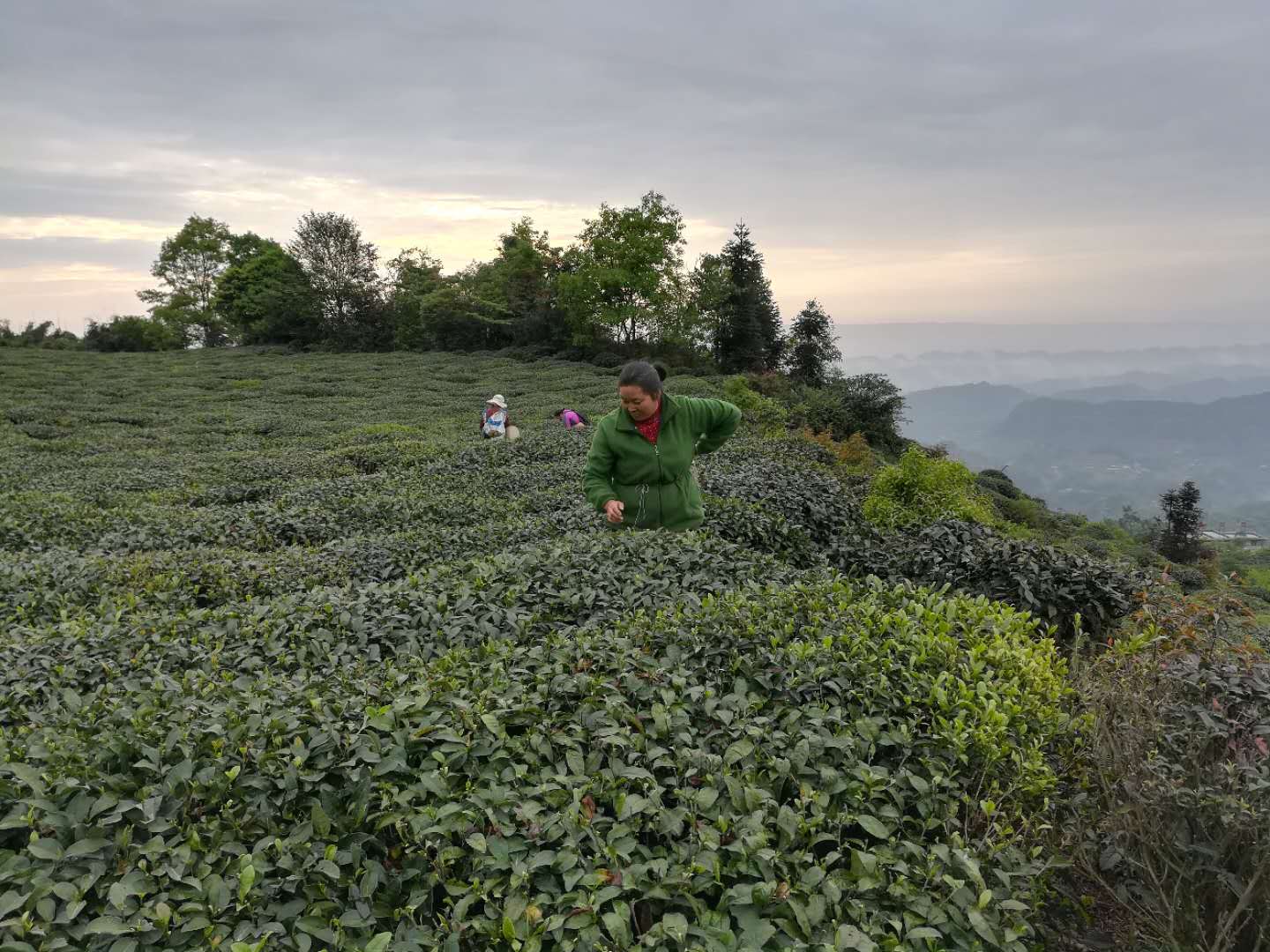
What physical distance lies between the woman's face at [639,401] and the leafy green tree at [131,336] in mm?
57441

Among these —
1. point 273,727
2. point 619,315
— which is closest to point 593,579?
point 273,727

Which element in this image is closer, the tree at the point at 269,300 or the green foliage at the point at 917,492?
the green foliage at the point at 917,492

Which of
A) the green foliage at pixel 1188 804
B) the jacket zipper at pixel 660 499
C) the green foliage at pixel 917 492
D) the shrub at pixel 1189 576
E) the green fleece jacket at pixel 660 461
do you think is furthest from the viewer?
the shrub at pixel 1189 576

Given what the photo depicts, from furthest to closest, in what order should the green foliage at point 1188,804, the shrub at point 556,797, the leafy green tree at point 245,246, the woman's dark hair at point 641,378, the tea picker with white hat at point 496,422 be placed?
1. the leafy green tree at point 245,246
2. the tea picker with white hat at point 496,422
3. the woman's dark hair at point 641,378
4. the green foliage at point 1188,804
5. the shrub at point 556,797

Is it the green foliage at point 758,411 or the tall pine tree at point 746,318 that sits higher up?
the tall pine tree at point 746,318

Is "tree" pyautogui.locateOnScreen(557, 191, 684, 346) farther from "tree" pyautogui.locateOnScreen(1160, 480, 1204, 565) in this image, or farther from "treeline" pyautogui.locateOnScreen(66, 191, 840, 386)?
"tree" pyautogui.locateOnScreen(1160, 480, 1204, 565)

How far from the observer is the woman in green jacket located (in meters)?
5.28

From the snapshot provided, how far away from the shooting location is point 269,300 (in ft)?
158

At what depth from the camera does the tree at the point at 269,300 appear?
47781 millimetres

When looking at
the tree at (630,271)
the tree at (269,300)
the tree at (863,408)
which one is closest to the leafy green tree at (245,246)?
the tree at (269,300)

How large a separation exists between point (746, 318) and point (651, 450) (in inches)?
1212

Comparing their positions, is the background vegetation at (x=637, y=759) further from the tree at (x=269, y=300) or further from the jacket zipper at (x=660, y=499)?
the tree at (x=269, y=300)

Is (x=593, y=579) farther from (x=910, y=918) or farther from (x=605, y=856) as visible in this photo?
(x=910, y=918)

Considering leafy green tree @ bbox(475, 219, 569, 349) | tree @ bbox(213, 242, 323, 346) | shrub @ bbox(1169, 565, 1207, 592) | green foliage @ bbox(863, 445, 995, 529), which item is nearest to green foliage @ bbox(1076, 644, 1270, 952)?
green foliage @ bbox(863, 445, 995, 529)
